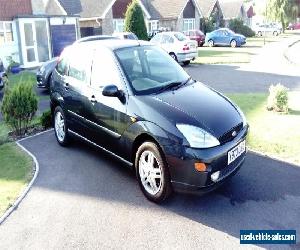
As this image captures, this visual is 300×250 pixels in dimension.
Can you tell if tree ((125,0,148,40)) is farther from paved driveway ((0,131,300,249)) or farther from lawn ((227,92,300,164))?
paved driveway ((0,131,300,249))

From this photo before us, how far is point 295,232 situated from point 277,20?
5508cm

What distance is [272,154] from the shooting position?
5980mm

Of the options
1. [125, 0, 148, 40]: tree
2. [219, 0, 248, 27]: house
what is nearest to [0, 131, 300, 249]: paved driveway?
[125, 0, 148, 40]: tree

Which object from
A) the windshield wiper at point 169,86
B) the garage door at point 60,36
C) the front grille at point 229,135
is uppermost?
the garage door at point 60,36

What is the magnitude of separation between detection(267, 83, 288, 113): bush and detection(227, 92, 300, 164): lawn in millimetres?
194

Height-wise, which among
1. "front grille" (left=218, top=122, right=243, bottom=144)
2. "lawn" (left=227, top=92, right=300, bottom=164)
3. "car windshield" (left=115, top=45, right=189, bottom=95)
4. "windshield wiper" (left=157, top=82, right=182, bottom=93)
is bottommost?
"lawn" (left=227, top=92, right=300, bottom=164)

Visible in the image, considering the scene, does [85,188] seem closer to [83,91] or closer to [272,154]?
[83,91]

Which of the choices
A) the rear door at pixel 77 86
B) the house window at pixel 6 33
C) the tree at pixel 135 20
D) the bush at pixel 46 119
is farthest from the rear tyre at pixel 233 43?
the rear door at pixel 77 86

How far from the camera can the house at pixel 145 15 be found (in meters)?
33.8

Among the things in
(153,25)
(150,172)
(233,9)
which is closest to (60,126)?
(150,172)

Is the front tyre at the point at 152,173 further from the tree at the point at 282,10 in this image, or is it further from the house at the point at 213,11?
the tree at the point at 282,10

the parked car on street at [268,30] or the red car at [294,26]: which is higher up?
the red car at [294,26]

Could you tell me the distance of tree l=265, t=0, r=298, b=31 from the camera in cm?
5178

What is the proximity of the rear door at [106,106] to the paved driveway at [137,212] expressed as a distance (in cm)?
65
